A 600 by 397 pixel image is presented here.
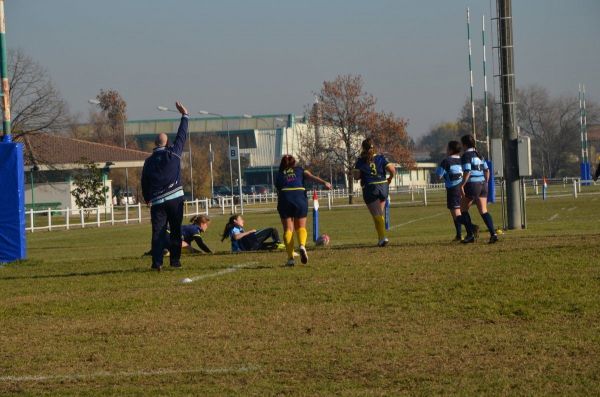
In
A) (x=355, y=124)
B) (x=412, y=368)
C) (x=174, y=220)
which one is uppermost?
(x=355, y=124)

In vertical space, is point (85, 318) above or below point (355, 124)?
below

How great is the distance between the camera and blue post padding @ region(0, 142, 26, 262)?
60.4ft

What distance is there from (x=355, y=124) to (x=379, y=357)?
70890 millimetres

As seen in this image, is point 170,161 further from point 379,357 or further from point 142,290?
point 379,357

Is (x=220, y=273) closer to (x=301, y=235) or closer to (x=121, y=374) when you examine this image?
(x=301, y=235)

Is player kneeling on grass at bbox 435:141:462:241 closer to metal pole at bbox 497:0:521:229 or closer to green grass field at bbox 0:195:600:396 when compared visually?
green grass field at bbox 0:195:600:396

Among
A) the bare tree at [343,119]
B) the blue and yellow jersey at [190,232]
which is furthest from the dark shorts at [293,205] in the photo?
the bare tree at [343,119]

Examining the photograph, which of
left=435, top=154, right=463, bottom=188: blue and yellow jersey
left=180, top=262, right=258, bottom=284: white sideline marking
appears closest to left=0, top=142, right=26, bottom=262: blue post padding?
left=180, top=262, right=258, bottom=284: white sideline marking

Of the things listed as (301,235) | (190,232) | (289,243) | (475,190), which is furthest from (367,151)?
(190,232)

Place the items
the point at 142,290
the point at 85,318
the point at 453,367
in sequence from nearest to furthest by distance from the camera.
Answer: the point at 453,367 < the point at 85,318 < the point at 142,290

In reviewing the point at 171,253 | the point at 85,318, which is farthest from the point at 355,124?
the point at 85,318

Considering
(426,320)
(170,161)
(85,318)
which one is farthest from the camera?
(170,161)

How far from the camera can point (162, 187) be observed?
14.7 metres

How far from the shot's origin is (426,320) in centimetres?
932
